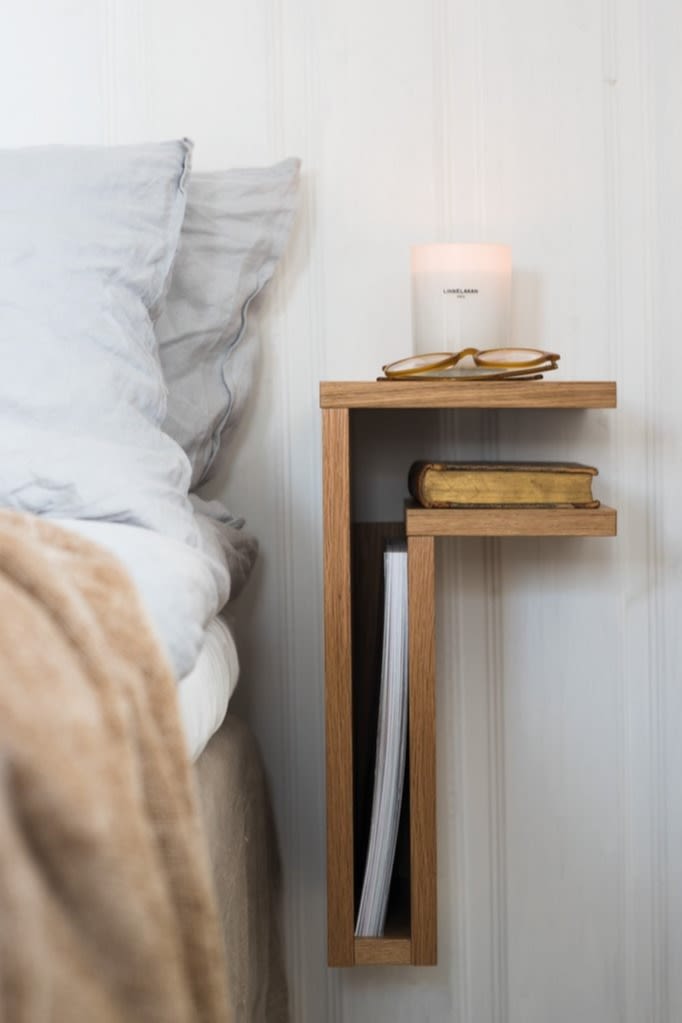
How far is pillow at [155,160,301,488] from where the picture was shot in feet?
4.06

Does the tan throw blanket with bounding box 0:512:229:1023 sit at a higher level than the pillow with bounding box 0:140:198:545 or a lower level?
lower

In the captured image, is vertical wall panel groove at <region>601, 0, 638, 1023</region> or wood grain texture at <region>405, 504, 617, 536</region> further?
vertical wall panel groove at <region>601, 0, 638, 1023</region>

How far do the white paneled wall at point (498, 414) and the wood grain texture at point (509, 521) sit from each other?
29 cm

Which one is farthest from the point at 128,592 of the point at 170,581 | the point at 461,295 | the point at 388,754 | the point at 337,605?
the point at 461,295

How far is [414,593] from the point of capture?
1055 mm

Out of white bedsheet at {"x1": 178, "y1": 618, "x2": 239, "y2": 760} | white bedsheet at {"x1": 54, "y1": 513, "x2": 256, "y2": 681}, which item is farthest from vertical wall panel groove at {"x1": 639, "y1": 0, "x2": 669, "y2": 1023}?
white bedsheet at {"x1": 54, "y1": 513, "x2": 256, "y2": 681}

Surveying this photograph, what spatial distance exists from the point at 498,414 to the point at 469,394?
30 centimetres

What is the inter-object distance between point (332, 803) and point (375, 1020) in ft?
1.53

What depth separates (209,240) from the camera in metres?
1.27

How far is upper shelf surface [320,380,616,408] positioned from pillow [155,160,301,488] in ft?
0.84

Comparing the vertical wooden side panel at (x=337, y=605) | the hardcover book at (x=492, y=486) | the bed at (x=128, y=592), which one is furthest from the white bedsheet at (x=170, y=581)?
the hardcover book at (x=492, y=486)

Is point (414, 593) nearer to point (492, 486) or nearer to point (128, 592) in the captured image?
point (492, 486)

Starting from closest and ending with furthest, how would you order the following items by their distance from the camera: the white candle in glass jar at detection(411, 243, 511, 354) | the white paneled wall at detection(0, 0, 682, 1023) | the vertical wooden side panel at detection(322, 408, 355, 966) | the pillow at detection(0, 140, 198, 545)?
the pillow at detection(0, 140, 198, 545)
the vertical wooden side panel at detection(322, 408, 355, 966)
the white candle in glass jar at detection(411, 243, 511, 354)
the white paneled wall at detection(0, 0, 682, 1023)

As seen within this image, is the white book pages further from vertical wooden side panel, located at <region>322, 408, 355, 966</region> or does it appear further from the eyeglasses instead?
the eyeglasses
